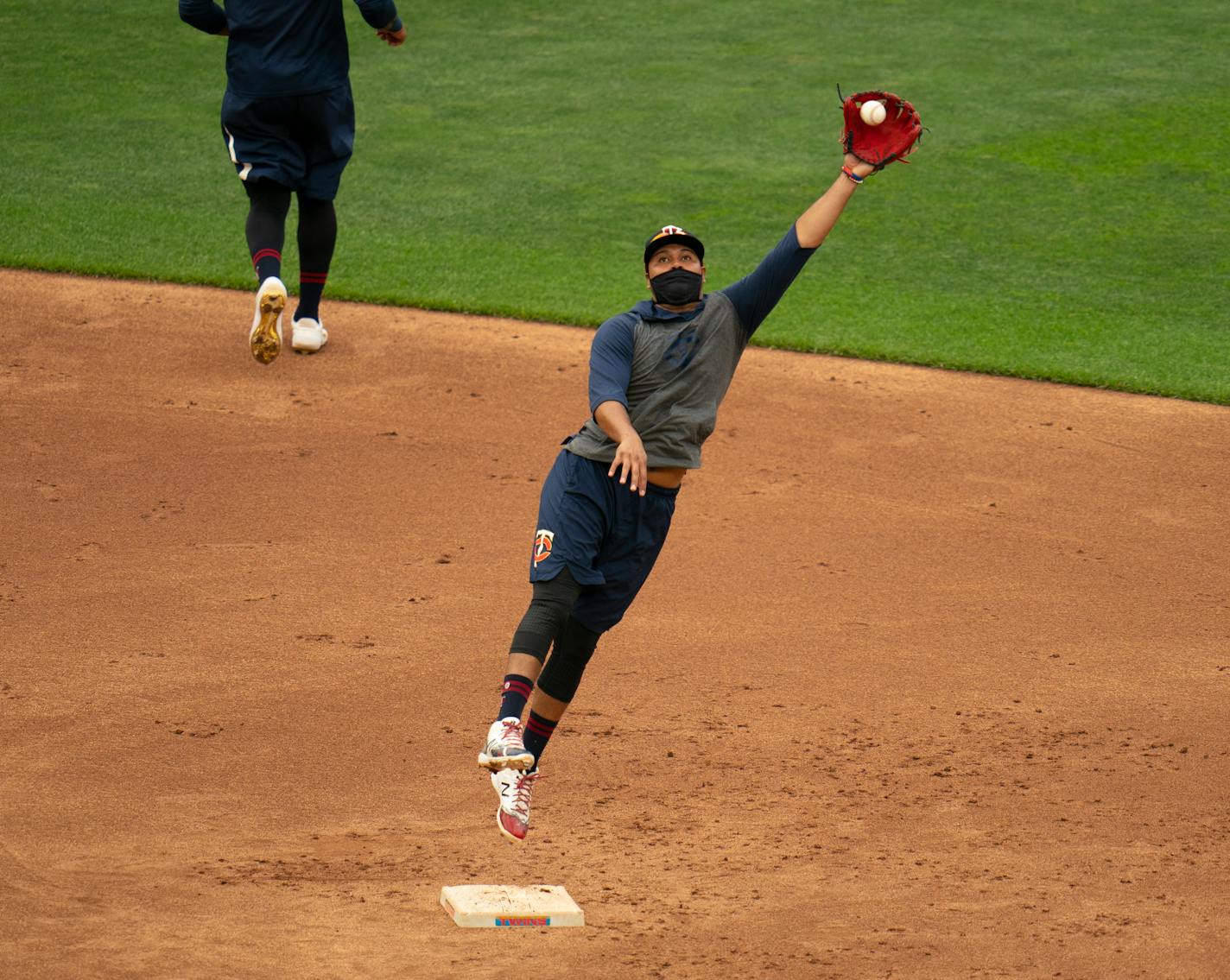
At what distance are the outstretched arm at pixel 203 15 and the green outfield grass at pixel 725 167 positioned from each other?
2871 millimetres

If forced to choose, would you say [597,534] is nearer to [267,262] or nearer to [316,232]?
[267,262]

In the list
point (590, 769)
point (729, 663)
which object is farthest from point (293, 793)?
point (729, 663)

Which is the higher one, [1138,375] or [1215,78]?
[1215,78]

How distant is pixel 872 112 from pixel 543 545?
70.7 inches

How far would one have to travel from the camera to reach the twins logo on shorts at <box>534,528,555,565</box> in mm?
5320

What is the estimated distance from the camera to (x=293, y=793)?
5.82m

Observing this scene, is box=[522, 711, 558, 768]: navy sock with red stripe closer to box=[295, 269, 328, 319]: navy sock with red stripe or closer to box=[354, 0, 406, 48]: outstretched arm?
box=[354, 0, 406, 48]: outstretched arm

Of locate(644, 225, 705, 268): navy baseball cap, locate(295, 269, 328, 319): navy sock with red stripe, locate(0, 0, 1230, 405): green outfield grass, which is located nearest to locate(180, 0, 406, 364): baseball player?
locate(295, 269, 328, 319): navy sock with red stripe

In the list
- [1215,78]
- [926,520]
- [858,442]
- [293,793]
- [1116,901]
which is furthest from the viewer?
[1215,78]

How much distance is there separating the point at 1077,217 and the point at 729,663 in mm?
7769

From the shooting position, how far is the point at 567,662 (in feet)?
18.4

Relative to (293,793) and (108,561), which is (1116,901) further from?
(108,561)

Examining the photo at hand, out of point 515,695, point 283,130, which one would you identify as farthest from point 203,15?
point 515,695

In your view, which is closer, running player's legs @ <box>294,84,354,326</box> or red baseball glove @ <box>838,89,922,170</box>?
red baseball glove @ <box>838,89,922,170</box>
